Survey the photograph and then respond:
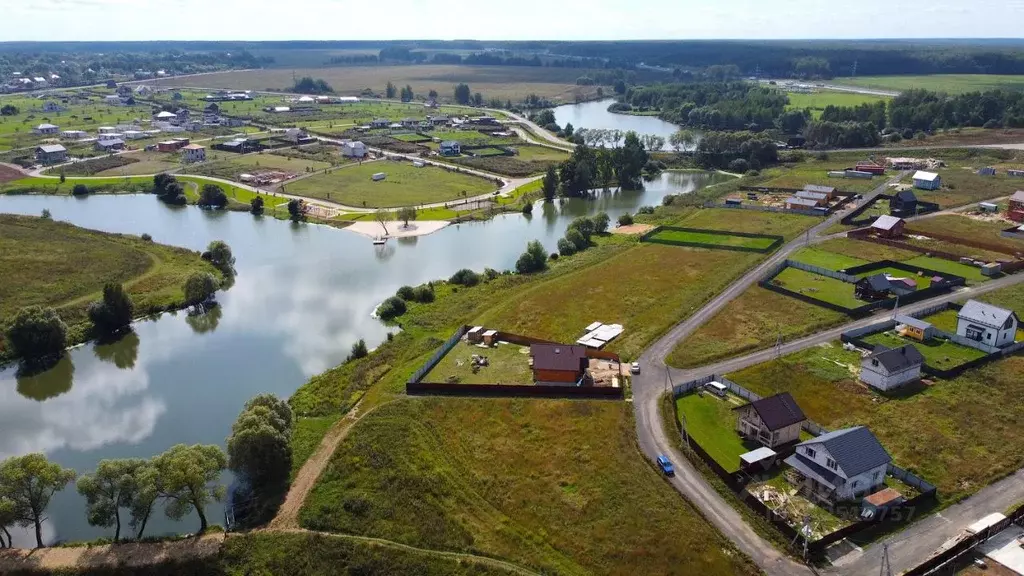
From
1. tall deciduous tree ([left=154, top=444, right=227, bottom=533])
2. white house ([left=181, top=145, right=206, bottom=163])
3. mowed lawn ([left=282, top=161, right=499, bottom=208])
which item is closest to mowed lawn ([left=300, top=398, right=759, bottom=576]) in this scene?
tall deciduous tree ([left=154, top=444, right=227, bottom=533])

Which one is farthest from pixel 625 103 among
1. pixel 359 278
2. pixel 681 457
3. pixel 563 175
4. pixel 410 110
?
pixel 681 457

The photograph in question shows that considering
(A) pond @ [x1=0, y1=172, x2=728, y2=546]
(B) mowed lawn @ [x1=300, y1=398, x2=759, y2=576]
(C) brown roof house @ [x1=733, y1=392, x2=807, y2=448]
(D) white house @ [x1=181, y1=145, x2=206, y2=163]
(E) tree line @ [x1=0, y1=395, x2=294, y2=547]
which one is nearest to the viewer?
(B) mowed lawn @ [x1=300, y1=398, x2=759, y2=576]

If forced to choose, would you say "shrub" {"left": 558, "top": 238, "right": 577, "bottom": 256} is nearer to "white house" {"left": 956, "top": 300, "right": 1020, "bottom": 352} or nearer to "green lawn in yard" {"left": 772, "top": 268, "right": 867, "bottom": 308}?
"green lawn in yard" {"left": 772, "top": 268, "right": 867, "bottom": 308}

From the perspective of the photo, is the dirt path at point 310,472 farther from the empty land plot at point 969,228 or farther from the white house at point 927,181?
the white house at point 927,181

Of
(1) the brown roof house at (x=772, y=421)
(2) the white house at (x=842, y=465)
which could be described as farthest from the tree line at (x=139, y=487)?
(2) the white house at (x=842, y=465)

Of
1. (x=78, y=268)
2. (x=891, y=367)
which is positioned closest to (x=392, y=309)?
(x=78, y=268)

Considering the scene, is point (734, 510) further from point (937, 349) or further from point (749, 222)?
point (749, 222)
